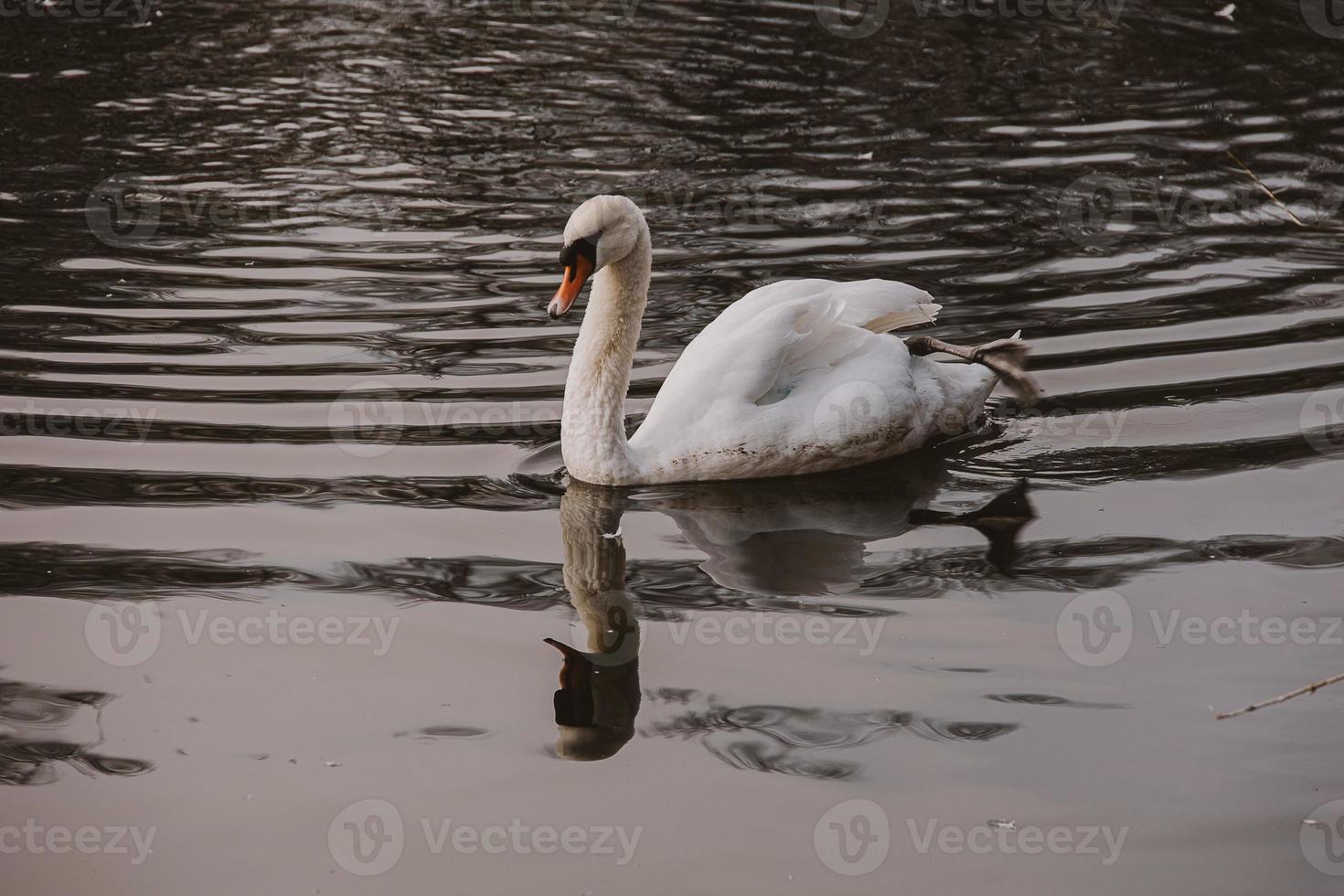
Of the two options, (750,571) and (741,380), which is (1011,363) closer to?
(741,380)

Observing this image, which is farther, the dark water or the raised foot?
the raised foot

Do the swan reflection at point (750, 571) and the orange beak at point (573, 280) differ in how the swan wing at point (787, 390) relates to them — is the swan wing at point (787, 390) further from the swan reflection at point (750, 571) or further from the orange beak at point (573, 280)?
the orange beak at point (573, 280)

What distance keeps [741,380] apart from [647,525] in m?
0.68

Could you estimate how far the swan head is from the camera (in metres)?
5.98

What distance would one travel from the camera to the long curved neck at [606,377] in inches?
242

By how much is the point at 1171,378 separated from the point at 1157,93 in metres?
6.00

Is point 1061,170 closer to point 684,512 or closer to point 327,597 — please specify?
point 684,512

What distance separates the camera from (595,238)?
604 centimetres

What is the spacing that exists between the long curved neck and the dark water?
7.7 inches

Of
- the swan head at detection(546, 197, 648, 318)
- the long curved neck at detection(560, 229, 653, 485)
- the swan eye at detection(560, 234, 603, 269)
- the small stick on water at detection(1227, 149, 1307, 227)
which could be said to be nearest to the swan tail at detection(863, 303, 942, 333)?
the long curved neck at detection(560, 229, 653, 485)

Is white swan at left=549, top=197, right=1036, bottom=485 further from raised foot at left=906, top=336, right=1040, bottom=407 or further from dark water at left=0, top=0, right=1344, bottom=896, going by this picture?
dark water at left=0, top=0, right=1344, bottom=896

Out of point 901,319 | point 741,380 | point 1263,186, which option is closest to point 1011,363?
point 901,319

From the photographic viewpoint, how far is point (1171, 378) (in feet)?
23.7

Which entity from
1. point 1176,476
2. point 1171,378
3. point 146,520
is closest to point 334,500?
point 146,520
